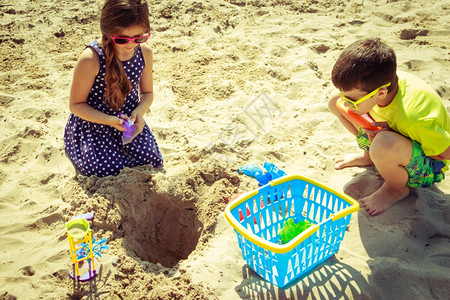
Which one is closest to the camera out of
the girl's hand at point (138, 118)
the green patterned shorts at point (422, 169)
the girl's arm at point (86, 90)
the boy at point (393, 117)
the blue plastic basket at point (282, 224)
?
the blue plastic basket at point (282, 224)

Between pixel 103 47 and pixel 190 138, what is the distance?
3.04 ft

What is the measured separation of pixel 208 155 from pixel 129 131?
0.58 meters

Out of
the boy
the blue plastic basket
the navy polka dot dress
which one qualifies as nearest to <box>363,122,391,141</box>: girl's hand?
the boy

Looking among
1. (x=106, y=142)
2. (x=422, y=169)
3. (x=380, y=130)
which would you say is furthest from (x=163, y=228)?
(x=422, y=169)

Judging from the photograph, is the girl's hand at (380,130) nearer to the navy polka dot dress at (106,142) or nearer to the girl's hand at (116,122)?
the navy polka dot dress at (106,142)

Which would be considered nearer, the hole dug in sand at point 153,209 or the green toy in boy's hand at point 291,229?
the green toy in boy's hand at point 291,229

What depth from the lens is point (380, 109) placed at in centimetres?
232

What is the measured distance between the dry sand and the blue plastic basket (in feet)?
0.34

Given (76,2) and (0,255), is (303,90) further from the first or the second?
(76,2)

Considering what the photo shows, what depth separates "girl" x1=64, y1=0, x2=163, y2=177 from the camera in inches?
91.9

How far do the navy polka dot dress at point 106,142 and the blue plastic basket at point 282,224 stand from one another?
920 mm

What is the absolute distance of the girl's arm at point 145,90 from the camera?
2709mm

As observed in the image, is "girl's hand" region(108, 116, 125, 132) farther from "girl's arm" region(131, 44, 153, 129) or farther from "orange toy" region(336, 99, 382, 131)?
"orange toy" region(336, 99, 382, 131)

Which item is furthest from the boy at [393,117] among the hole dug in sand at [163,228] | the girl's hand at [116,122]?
the girl's hand at [116,122]
